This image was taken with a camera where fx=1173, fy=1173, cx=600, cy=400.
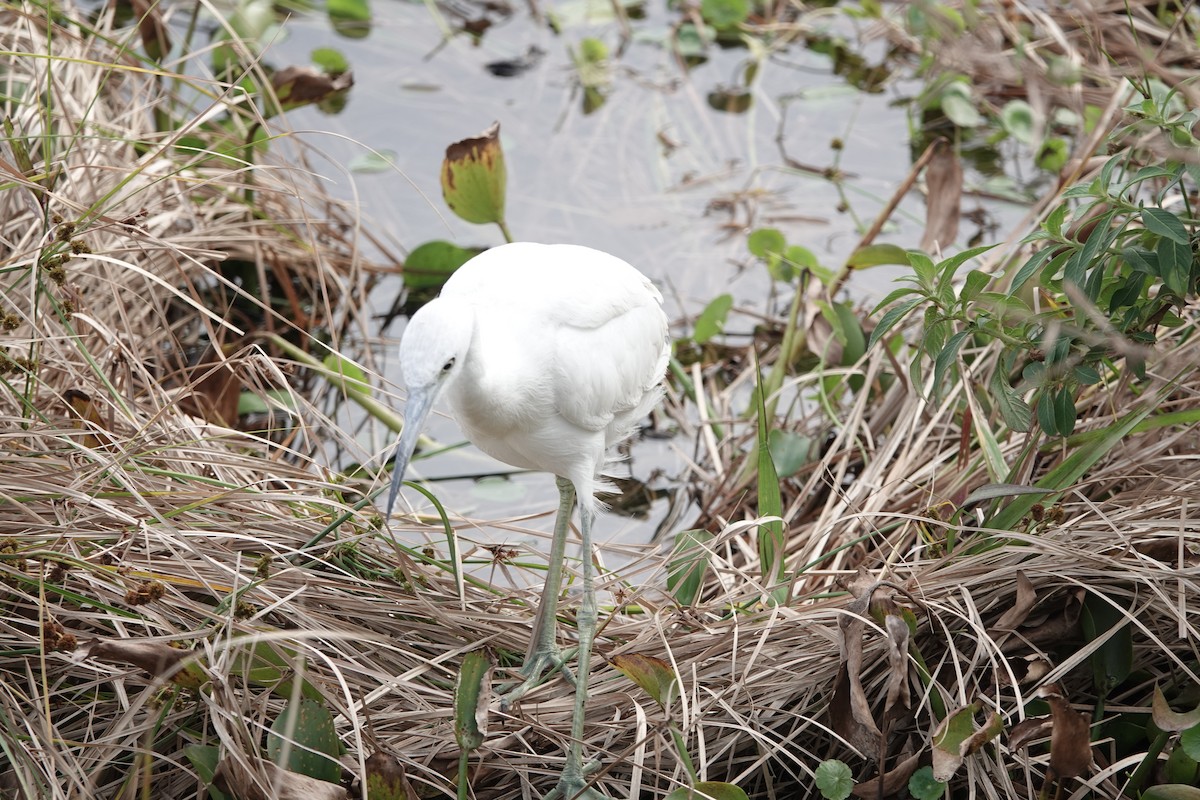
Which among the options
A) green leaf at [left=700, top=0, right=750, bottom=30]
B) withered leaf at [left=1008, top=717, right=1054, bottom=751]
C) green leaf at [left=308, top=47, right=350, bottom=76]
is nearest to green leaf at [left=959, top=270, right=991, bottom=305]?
withered leaf at [left=1008, top=717, right=1054, bottom=751]

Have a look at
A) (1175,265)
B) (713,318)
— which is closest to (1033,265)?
(1175,265)

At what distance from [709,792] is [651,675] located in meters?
0.20

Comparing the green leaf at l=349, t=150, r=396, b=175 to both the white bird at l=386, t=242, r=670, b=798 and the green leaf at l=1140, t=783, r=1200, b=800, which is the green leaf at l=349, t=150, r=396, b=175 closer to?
the white bird at l=386, t=242, r=670, b=798

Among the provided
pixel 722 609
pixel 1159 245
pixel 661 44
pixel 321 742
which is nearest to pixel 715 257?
pixel 661 44

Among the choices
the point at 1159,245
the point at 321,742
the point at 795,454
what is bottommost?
the point at 795,454

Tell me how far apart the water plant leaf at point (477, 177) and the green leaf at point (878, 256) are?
96 cm

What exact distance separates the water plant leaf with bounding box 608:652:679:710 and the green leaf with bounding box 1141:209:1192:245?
3.34 feet

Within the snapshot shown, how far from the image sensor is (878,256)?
10.2 feet

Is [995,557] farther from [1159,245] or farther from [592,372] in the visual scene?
[592,372]

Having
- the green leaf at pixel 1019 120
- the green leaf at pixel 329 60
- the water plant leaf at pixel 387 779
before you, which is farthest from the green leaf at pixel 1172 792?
the green leaf at pixel 329 60

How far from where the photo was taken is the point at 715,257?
3.97 m

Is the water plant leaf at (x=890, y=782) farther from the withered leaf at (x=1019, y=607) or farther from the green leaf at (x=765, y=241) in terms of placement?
the green leaf at (x=765, y=241)

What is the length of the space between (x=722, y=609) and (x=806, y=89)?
2.92 m

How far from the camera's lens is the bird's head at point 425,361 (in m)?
1.76
